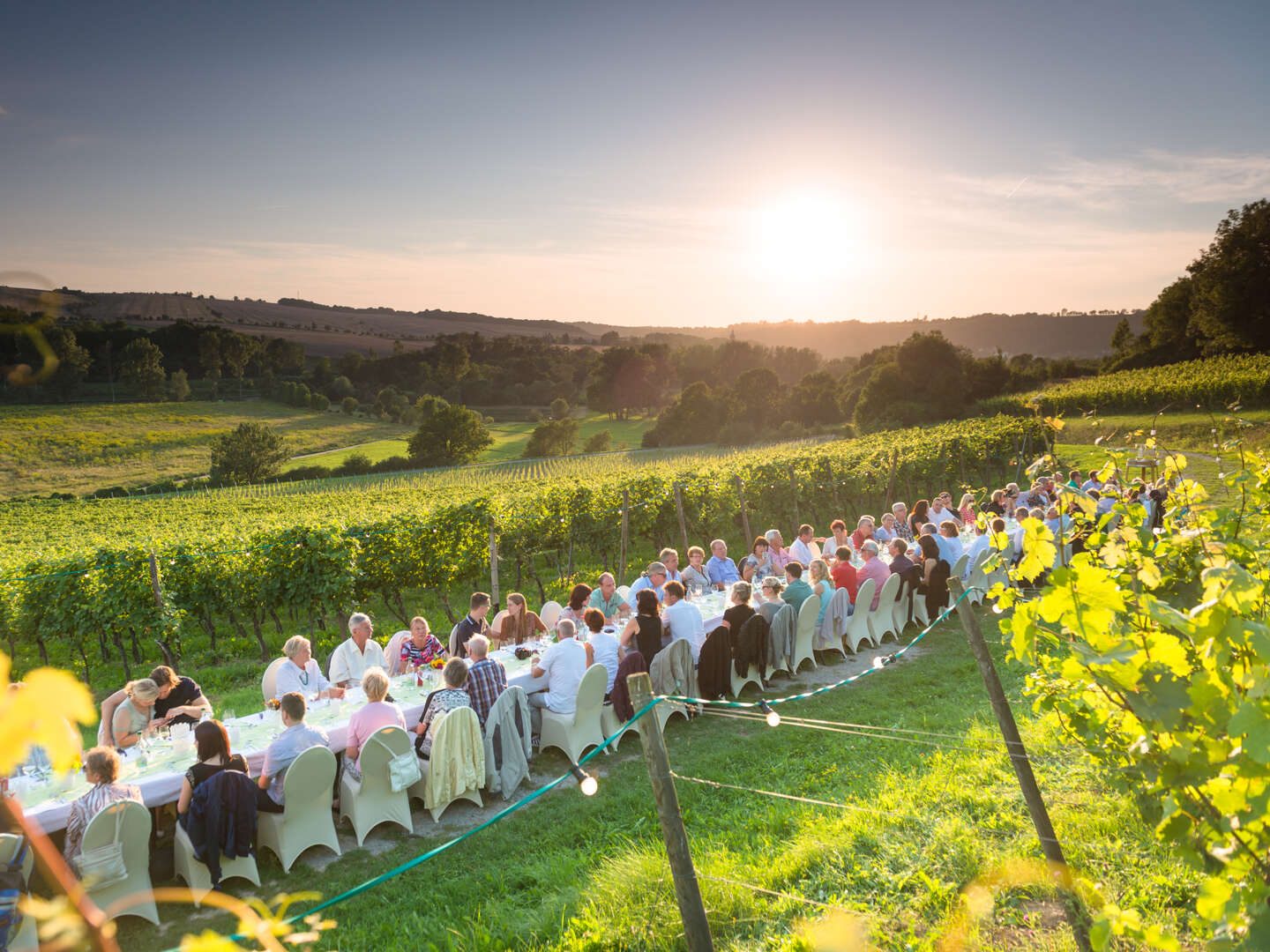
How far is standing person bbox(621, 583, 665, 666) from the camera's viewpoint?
23.6 feet

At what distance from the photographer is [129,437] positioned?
64312mm

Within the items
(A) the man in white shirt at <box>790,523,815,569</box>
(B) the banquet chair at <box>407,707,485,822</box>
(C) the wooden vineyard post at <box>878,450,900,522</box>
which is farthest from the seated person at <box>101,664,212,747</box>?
(C) the wooden vineyard post at <box>878,450,900,522</box>

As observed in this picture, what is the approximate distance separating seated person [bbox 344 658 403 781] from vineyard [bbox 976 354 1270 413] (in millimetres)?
29202

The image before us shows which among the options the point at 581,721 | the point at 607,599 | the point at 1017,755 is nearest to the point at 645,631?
the point at 581,721

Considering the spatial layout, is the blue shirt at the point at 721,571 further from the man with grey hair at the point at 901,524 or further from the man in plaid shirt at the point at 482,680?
the man in plaid shirt at the point at 482,680

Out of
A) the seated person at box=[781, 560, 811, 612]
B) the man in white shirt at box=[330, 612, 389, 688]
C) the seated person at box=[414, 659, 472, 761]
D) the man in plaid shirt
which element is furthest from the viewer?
the seated person at box=[781, 560, 811, 612]

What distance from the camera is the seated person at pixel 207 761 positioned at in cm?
500

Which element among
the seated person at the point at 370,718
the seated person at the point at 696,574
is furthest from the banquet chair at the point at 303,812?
the seated person at the point at 696,574

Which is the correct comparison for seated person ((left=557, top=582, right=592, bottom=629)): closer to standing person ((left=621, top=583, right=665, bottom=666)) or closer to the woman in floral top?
standing person ((left=621, top=583, right=665, bottom=666))

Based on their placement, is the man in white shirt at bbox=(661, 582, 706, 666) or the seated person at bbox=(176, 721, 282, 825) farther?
the man in white shirt at bbox=(661, 582, 706, 666)

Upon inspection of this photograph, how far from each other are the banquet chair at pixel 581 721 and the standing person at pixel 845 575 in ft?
12.6

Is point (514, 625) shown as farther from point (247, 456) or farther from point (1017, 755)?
point (247, 456)

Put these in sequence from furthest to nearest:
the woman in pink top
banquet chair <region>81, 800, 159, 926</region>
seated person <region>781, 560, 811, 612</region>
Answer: seated person <region>781, 560, 811, 612</region>
the woman in pink top
banquet chair <region>81, 800, 159, 926</region>

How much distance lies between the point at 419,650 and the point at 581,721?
188 cm
